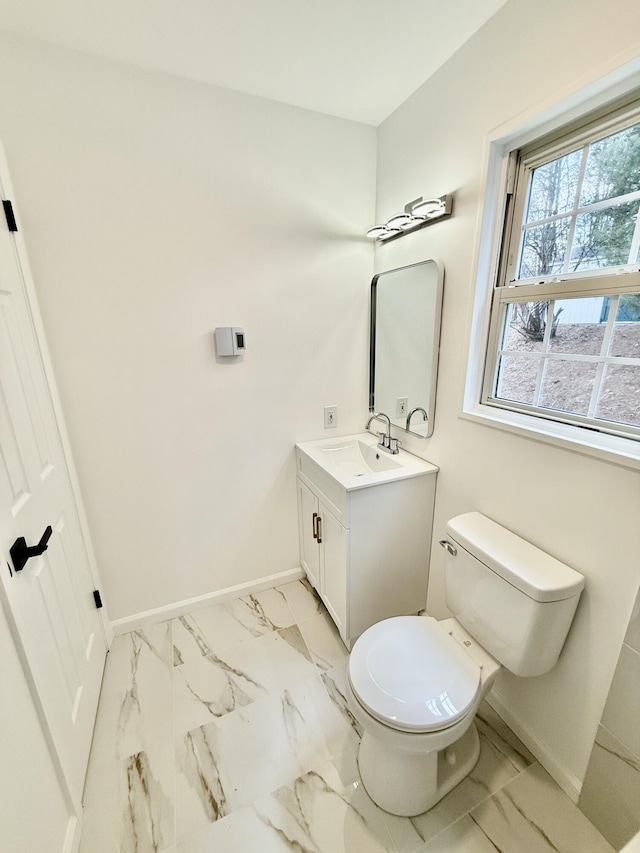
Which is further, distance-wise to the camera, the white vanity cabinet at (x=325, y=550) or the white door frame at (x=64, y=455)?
the white vanity cabinet at (x=325, y=550)

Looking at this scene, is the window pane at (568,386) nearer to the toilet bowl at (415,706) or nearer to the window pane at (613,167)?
the window pane at (613,167)

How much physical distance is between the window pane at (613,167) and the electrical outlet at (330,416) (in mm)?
1316

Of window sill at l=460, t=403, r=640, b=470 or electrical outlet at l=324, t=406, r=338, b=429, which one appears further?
electrical outlet at l=324, t=406, r=338, b=429

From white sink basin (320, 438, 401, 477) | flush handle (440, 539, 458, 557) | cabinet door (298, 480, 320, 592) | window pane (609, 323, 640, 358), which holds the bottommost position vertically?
cabinet door (298, 480, 320, 592)

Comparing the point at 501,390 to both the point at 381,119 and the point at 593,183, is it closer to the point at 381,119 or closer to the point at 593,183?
the point at 593,183

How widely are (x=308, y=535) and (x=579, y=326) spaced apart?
154 cm

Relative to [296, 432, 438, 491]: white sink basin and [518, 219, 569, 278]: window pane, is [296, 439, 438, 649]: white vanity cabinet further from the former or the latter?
[518, 219, 569, 278]: window pane

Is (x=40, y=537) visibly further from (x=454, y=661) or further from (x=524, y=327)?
(x=524, y=327)

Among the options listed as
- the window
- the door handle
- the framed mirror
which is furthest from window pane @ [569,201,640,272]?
the door handle

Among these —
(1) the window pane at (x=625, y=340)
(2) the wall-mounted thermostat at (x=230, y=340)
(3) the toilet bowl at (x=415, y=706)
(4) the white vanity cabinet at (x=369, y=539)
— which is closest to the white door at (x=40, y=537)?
(2) the wall-mounted thermostat at (x=230, y=340)

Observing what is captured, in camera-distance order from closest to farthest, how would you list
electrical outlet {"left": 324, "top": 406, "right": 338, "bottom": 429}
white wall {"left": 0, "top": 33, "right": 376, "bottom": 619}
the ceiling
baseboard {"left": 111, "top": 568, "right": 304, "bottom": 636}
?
the ceiling
white wall {"left": 0, "top": 33, "right": 376, "bottom": 619}
baseboard {"left": 111, "top": 568, "right": 304, "bottom": 636}
electrical outlet {"left": 324, "top": 406, "right": 338, "bottom": 429}

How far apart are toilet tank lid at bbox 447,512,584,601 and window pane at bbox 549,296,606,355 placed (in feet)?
2.19

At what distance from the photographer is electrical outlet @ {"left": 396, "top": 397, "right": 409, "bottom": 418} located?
5.88 ft

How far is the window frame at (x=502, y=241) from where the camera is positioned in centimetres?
94
